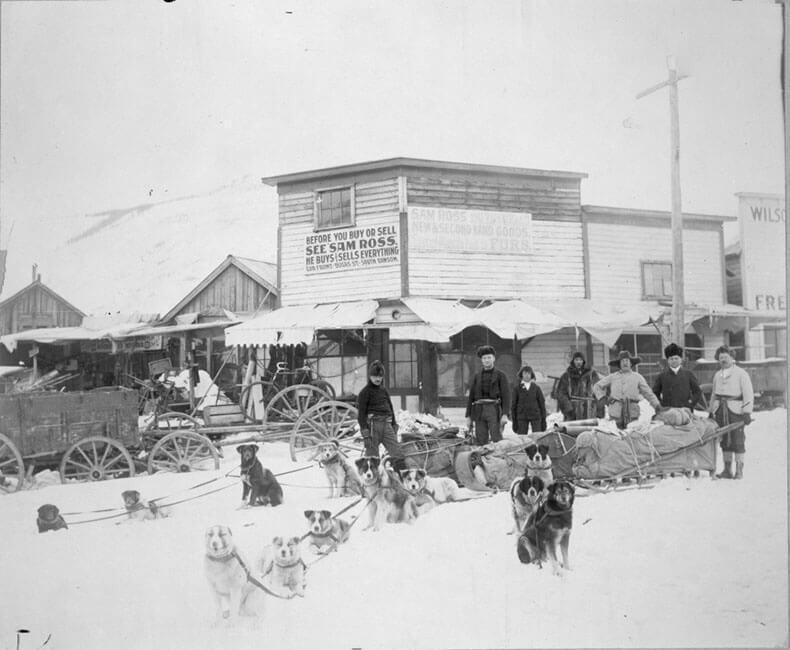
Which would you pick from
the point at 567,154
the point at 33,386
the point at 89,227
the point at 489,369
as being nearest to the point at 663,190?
the point at 567,154

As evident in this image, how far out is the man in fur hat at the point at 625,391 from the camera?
4.65 m

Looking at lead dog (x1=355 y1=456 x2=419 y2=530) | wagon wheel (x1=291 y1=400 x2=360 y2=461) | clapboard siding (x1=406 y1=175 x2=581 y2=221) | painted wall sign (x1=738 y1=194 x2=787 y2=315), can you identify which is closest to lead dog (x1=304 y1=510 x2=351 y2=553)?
lead dog (x1=355 y1=456 x2=419 y2=530)

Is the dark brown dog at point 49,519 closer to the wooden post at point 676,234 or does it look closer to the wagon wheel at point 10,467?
the wagon wheel at point 10,467

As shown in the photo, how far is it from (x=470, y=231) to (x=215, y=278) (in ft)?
6.79

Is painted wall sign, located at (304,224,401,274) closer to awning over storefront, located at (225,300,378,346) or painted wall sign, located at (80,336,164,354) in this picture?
awning over storefront, located at (225,300,378,346)

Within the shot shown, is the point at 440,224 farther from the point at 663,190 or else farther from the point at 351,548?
the point at 351,548

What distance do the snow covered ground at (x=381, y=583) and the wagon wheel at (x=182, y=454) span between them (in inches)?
3.0

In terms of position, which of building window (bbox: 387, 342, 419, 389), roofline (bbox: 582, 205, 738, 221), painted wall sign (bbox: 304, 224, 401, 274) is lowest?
building window (bbox: 387, 342, 419, 389)

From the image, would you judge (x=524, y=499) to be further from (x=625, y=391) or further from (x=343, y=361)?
(x=343, y=361)

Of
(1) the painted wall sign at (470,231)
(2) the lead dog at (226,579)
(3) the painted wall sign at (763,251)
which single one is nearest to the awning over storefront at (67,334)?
(2) the lead dog at (226,579)

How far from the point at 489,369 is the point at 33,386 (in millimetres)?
3482

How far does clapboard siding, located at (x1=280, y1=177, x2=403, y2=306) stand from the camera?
4.79 m

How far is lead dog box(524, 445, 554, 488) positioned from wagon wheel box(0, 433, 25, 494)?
3.75 metres

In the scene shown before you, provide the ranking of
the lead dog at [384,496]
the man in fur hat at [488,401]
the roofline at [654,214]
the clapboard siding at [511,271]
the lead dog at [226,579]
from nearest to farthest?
the lead dog at [226,579]
the lead dog at [384,496]
the man in fur hat at [488,401]
the clapboard siding at [511,271]
the roofline at [654,214]
